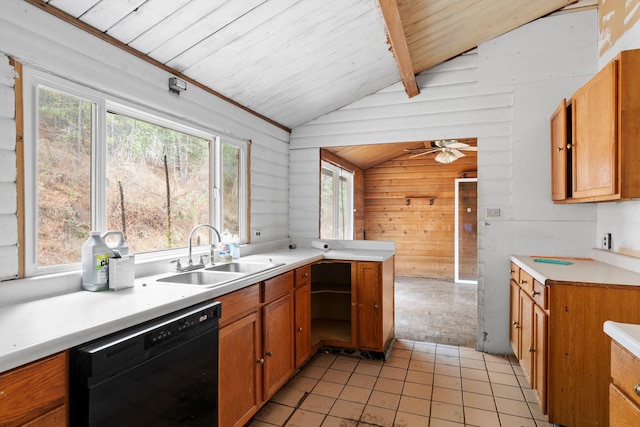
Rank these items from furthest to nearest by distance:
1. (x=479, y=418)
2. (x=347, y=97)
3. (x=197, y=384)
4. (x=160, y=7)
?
(x=347, y=97) < (x=479, y=418) < (x=160, y=7) < (x=197, y=384)

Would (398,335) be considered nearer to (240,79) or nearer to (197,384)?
(197,384)

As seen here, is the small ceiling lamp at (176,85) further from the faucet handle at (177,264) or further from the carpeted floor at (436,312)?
the carpeted floor at (436,312)

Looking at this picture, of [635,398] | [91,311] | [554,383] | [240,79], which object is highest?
[240,79]

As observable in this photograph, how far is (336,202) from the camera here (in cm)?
561

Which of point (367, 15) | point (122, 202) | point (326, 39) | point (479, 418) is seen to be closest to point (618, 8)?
point (367, 15)

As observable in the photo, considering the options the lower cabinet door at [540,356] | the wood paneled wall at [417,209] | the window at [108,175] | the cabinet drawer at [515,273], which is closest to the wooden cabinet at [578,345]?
the lower cabinet door at [540,356]

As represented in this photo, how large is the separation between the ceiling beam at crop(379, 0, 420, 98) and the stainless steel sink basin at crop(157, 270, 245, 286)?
1.83m

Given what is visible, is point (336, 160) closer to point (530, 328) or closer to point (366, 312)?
point (366, 312)

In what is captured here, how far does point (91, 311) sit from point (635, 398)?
1.78 metres

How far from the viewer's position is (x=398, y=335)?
3.69 meters

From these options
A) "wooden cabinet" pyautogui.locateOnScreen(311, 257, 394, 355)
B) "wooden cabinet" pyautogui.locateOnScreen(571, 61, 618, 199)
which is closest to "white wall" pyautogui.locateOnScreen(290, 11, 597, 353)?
"wooden cabinet" pyautogui.locateOnScreen(571, 61, 618, 199)

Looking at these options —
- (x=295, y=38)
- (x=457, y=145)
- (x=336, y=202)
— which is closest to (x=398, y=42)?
(x=295, y=38)

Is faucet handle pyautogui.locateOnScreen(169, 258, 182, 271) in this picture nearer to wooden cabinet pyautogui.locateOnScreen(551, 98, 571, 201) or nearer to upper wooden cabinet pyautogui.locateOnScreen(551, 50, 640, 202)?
upper wooden cabinet pyautogui.locateOnScreen(551, 50, 640, 202)

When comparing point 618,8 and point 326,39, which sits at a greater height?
point 618,8
